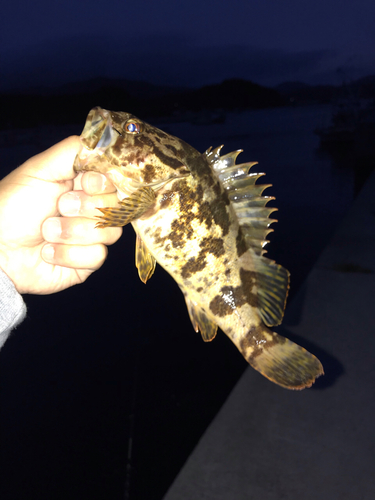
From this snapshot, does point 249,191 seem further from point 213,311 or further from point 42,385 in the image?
point 42,385

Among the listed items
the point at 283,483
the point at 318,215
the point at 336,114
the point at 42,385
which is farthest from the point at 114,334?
the point at 336,114

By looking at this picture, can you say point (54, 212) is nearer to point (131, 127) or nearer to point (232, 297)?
point (131, 127)

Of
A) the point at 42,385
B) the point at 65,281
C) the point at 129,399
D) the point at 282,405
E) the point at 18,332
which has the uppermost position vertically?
the point at 65,281

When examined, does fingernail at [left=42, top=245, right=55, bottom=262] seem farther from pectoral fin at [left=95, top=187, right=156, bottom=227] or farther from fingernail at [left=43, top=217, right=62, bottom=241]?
pectoral fin at [left=95, top=187, right=156, bottom=227]

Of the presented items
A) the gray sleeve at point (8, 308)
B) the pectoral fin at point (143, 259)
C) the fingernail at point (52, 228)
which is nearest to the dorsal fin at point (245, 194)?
the pectoral fin at point (143, 259)

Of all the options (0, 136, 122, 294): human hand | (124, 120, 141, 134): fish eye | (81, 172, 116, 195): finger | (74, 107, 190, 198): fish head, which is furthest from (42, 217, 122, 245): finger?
(124, 120, 141, 134): fish eye

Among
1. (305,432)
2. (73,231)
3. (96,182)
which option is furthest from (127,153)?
(305,432)
